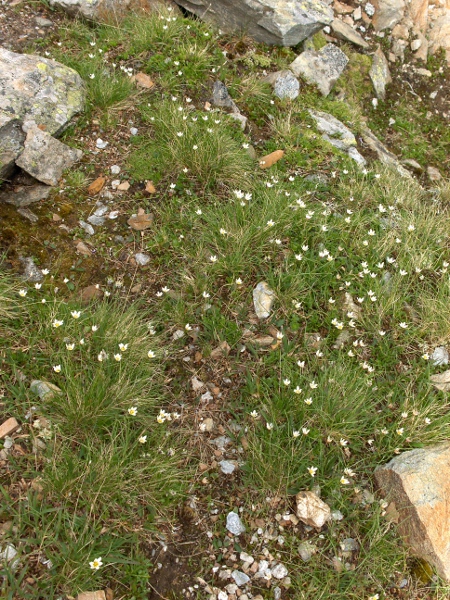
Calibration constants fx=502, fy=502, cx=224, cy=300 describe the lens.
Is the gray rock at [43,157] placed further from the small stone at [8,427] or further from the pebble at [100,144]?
the small stone at [8,427]

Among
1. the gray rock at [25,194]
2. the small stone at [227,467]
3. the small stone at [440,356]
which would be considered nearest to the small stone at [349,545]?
the small stone at [227,467]

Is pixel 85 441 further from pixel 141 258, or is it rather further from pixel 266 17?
pixel 266 17

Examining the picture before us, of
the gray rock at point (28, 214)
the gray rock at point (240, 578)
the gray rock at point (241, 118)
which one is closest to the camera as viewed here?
the gray rock at point (240, 578)

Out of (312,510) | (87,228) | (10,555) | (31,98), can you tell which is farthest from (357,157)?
(10,555)

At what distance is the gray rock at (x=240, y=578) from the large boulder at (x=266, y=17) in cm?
780

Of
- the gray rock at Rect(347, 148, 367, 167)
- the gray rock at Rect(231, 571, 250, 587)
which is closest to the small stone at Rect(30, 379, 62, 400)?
the gray rock at Rect(231, 571, 250, 587)

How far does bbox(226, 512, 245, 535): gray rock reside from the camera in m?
3.90

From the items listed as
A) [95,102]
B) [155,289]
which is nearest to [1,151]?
[95,102]

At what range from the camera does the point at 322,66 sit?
330 inches

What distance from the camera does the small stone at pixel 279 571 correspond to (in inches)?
147

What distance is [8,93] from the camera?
225 inches

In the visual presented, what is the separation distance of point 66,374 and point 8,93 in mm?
3590

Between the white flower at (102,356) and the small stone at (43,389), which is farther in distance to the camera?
the white flower at (102,356)

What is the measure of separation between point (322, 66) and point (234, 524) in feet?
24.2
